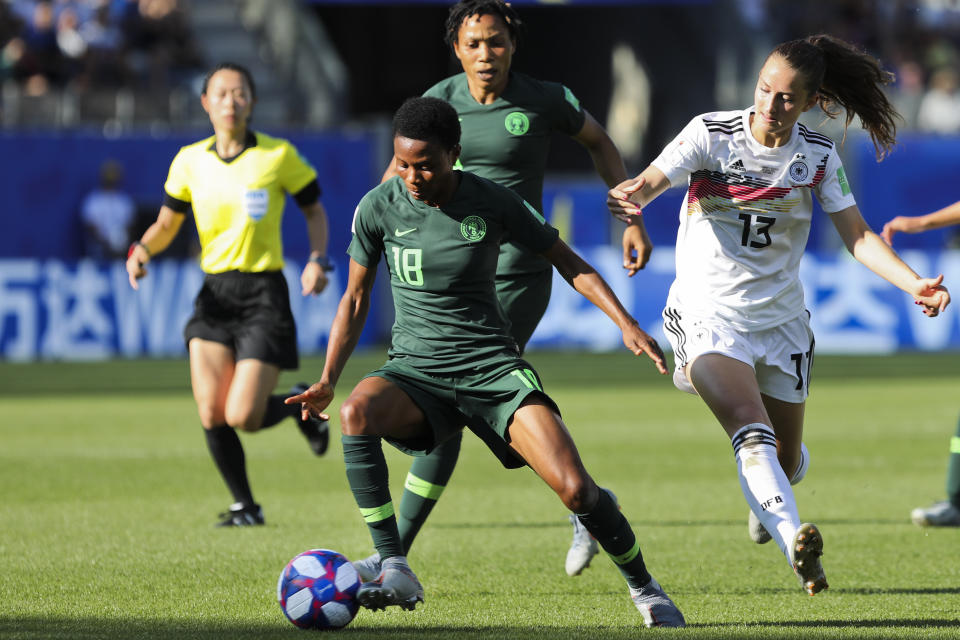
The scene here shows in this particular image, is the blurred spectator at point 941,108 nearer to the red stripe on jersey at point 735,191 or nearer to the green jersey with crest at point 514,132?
the green jersey with crest at point 514,132

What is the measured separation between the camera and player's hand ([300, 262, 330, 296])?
766 cm

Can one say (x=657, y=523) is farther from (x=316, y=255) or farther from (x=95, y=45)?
(x=95, y=45)

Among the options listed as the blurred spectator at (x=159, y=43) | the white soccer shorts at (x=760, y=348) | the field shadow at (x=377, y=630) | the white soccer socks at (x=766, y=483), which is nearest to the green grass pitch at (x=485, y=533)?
the field shadow at (x=377, y=630)

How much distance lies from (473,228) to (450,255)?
14 centimetres

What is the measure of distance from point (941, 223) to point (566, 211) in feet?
51.6

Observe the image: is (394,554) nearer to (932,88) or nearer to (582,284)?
(582,284)

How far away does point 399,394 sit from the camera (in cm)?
561

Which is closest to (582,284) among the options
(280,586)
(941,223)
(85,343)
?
(280,586)

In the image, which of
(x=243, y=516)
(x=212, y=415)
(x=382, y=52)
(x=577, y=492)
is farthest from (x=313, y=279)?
(x=382, y=52)

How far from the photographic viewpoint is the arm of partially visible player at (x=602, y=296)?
526cm

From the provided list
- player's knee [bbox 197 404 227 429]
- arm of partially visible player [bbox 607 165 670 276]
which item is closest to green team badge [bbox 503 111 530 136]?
arm of partially visible player [bbox 607 165 670 276]

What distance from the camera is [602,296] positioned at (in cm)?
547

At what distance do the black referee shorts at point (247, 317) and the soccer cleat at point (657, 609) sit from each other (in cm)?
341

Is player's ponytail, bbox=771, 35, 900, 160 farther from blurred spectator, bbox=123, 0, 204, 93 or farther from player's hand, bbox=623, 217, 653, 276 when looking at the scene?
blurred spectator, bbox=123, 0, 204, 93
